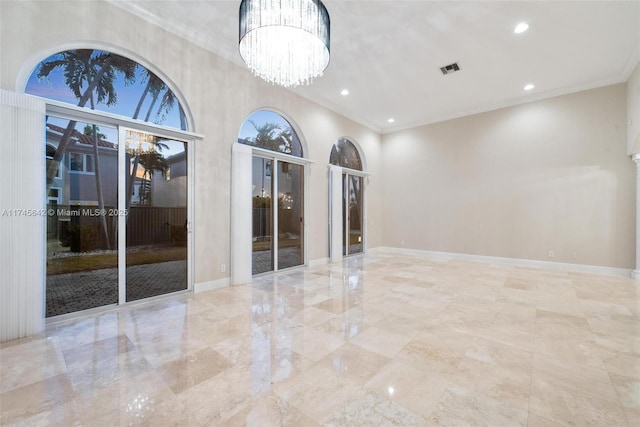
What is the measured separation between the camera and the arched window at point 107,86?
303 cm

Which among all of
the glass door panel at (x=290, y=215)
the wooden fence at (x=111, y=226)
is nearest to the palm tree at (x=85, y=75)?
the wooden fence at (x=111, y=226)

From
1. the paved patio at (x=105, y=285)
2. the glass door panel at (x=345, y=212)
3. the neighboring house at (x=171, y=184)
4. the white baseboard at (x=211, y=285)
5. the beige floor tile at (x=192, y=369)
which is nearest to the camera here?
the beige floor tile at (x=192, y=369)

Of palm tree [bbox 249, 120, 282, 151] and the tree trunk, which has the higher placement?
palm tree [bbox 249, 120, 282, 151]

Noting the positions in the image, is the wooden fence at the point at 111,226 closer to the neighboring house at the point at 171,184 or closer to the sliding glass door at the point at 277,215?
the neighboring house at the point at 171,184

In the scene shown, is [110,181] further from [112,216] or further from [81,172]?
[112,216]

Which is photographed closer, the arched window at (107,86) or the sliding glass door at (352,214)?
the arched window at (107,86)

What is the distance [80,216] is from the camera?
3.20 m

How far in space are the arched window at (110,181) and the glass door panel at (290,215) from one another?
1.94 metres

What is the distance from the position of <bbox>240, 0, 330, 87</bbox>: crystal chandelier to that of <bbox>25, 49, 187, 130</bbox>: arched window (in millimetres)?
1694

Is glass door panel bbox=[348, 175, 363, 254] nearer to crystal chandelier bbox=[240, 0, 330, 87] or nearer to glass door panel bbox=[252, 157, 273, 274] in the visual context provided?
glass door panel bbox=[252, 157, 273, 274]

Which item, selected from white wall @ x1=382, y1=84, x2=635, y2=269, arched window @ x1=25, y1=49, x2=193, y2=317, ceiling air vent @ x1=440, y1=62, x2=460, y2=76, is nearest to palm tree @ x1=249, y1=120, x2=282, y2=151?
arched window @ x1=25, y1=49, x2=193, y2=317

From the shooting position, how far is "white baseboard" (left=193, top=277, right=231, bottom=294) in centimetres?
413

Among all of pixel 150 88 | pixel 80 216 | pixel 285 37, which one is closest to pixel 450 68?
pixel 285 37

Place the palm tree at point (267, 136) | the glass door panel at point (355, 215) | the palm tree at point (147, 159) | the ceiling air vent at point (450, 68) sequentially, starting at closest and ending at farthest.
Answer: the palm tree at point (147, 159), the ceiling air vent at point (450, 68), the palm tree at point (267, 136), the glass door panel at point (355, 215)
